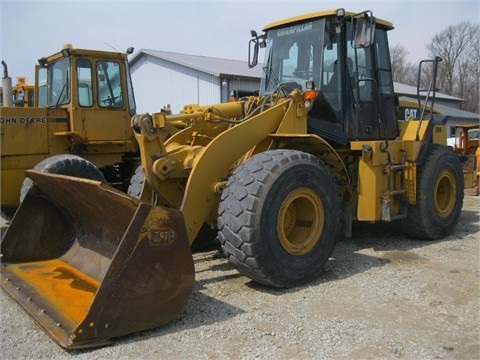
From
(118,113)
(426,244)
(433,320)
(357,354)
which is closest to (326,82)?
(426,244)

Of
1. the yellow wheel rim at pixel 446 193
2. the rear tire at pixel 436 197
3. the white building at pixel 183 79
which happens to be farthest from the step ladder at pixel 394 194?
the white building at pixel 183 79

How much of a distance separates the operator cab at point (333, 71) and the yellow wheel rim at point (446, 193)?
1164mm

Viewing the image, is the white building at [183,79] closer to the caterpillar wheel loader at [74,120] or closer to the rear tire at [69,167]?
the caterpillar wheel loader at [74,120]

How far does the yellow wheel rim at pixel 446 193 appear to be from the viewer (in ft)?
22.0

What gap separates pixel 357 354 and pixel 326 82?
3.36m

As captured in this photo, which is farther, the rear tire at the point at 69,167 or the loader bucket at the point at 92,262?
the rear tire at the point at 69,167

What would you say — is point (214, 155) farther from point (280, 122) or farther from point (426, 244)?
point (426, 244)

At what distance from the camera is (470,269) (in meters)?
5.24

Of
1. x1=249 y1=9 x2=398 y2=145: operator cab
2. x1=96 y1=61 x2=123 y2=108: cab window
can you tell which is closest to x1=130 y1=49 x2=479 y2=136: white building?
x1=96 y1=61 x2=123 y2=108: cab window

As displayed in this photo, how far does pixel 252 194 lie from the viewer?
423cm

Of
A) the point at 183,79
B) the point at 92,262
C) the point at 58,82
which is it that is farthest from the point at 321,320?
the point at 183,79

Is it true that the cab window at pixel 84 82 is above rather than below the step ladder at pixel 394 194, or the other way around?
above

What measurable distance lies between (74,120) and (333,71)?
448 centimetres

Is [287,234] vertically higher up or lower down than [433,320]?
higher up
